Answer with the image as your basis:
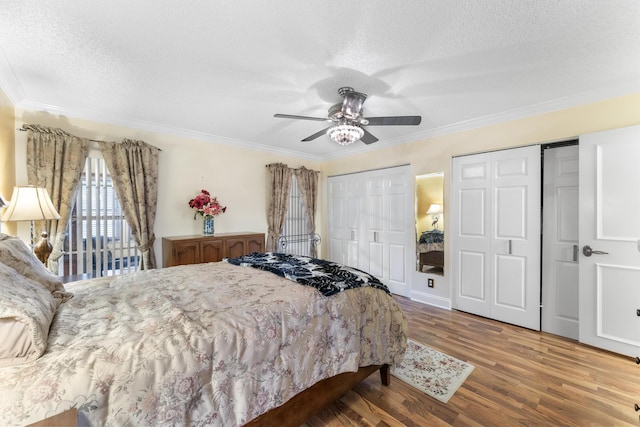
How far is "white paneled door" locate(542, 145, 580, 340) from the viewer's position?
9.59 ft

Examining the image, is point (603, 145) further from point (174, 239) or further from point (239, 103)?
point (174, 239)

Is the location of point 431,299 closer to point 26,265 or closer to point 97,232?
point 26,265

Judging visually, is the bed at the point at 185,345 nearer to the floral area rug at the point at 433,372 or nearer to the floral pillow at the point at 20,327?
the floral pillow at the point at 20,327

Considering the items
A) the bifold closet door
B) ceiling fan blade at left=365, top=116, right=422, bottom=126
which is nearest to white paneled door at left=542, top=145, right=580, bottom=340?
the bifold closet door

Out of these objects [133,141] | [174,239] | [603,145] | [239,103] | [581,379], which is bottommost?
[581,379]

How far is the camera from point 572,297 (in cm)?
293

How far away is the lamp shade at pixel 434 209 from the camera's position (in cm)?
382

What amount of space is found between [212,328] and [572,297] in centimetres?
370

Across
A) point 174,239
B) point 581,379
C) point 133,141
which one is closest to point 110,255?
point 174,239

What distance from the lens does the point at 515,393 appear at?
2.02m

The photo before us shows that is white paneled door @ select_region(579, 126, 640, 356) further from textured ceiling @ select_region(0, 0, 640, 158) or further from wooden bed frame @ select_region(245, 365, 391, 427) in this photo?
wooden bed frame @ select_region(245, 365, 391, 427)

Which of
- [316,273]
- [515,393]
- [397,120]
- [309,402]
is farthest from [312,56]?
[515,393]

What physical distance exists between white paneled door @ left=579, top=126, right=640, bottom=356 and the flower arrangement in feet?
14.4

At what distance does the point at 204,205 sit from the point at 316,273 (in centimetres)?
251
